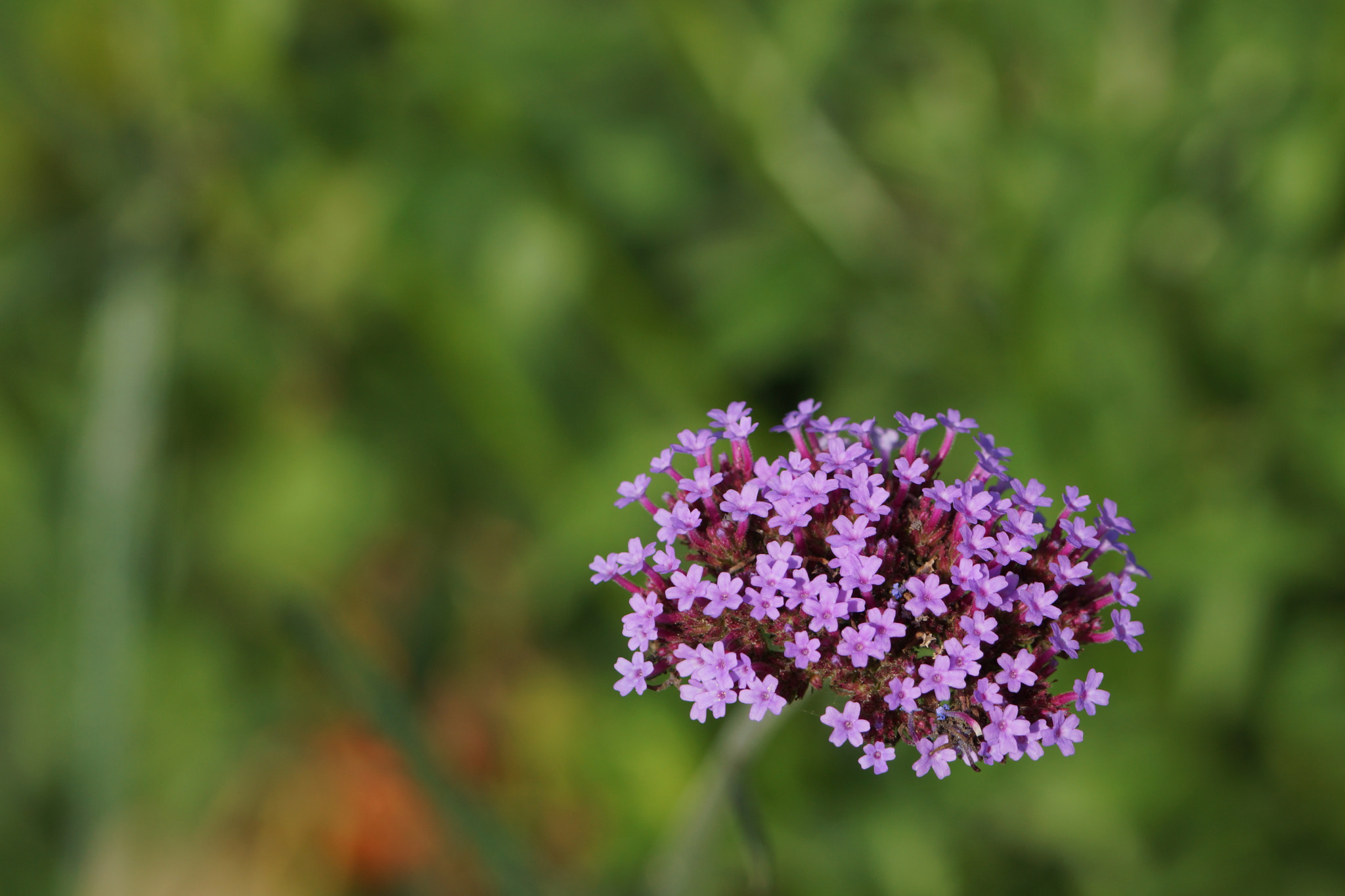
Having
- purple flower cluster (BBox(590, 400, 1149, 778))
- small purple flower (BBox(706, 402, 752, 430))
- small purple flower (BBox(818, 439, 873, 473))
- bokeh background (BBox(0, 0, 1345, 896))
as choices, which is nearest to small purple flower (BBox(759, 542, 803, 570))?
purple flower cluster (BBox(590, 400, 1149, 778))

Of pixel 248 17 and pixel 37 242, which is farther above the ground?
pixel 248 17

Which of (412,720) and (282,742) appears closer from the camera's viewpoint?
(412,720)

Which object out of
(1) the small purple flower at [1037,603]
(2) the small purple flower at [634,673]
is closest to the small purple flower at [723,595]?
(2) the small purple flower at [634,673]

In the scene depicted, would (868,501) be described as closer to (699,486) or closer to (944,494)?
(944,494)

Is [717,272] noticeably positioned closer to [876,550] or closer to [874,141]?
[874,141]

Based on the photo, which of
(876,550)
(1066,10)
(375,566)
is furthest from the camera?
(375,566)

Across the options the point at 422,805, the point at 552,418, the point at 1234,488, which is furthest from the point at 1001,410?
the point at 422,805
